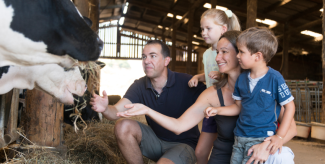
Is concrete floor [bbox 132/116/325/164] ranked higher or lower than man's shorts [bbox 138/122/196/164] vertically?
lower

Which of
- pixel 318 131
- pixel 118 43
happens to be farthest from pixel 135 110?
pixel 118 43

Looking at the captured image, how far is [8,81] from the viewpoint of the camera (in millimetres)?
1499

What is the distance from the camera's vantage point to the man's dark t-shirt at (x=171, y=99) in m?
2.37

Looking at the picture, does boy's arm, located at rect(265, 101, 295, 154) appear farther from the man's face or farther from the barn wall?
the barn wall

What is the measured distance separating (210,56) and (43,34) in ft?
5.28

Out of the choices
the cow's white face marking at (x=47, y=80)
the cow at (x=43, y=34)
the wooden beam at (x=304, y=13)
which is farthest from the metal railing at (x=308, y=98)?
the cow at (x=43, y=34)

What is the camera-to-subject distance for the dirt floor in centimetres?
308

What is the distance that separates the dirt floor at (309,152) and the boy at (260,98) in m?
1.77

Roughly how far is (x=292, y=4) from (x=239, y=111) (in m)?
8.76

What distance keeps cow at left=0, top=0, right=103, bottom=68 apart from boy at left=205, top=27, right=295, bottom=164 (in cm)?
82

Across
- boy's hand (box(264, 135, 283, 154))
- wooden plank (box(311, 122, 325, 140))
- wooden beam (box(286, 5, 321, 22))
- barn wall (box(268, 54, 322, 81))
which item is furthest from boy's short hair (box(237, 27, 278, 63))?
barn wall (box(268, 54, 322, 81))

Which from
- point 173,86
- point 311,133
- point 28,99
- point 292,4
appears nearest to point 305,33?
point 292,4

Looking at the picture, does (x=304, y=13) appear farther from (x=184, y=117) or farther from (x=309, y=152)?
(x=184, y=117)

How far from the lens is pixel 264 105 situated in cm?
158
